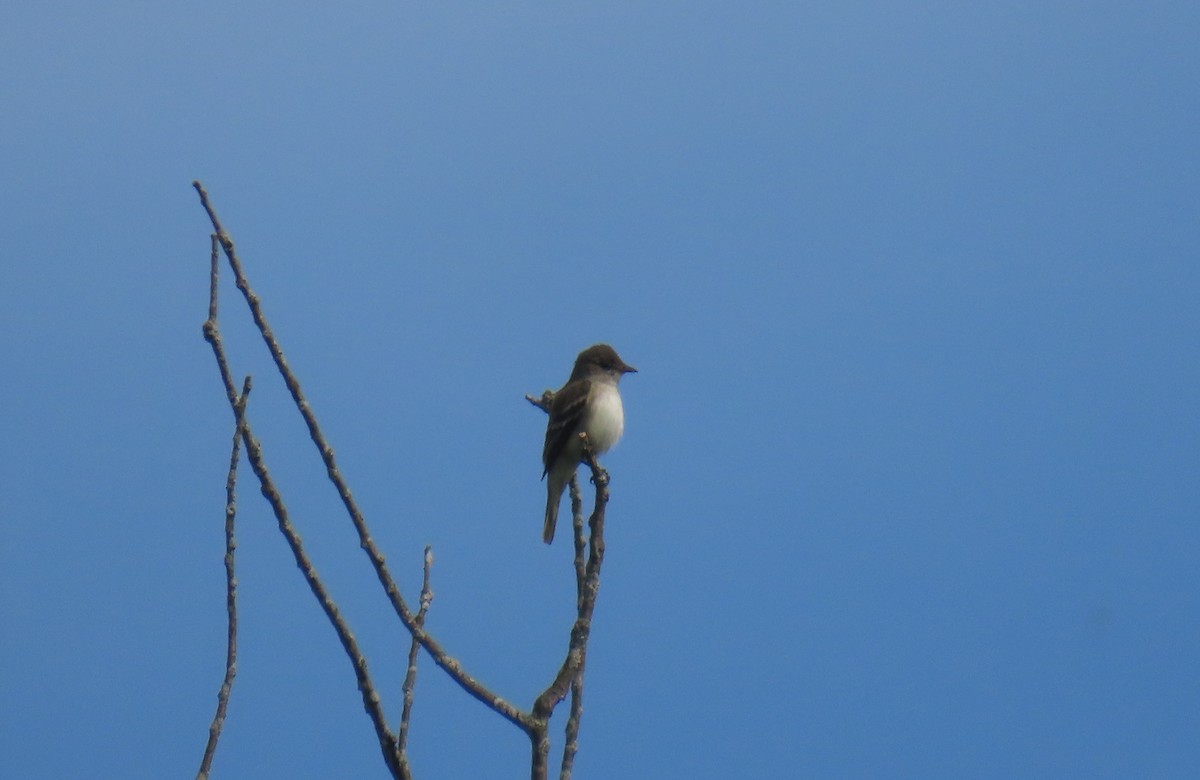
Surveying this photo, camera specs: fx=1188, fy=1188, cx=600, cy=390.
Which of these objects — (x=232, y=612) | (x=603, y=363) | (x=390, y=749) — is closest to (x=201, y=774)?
(x=232, y=612)

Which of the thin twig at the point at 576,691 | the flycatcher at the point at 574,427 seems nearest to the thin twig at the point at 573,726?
the thin twig at the point at 576,691

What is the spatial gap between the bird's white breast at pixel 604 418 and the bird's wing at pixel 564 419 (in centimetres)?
3

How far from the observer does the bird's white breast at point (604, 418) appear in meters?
3.56

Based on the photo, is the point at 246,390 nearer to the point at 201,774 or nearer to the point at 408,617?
the point at 408,617

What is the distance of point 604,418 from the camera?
3.57m

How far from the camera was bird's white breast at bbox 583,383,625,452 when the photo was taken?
11.7 ft

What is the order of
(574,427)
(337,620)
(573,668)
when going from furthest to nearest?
(574,427), (573,668), (337,620)

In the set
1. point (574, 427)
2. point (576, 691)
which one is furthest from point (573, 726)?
point (574, 427)

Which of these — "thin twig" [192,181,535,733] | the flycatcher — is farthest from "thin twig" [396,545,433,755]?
the flycatcher

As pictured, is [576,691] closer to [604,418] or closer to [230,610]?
[230,610]

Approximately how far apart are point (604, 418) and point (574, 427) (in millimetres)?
96

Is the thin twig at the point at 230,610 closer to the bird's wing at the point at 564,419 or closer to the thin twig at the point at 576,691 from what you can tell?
→ the thin twig at the point at 576,691

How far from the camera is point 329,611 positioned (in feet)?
3.25

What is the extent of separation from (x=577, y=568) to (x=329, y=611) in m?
0.48
